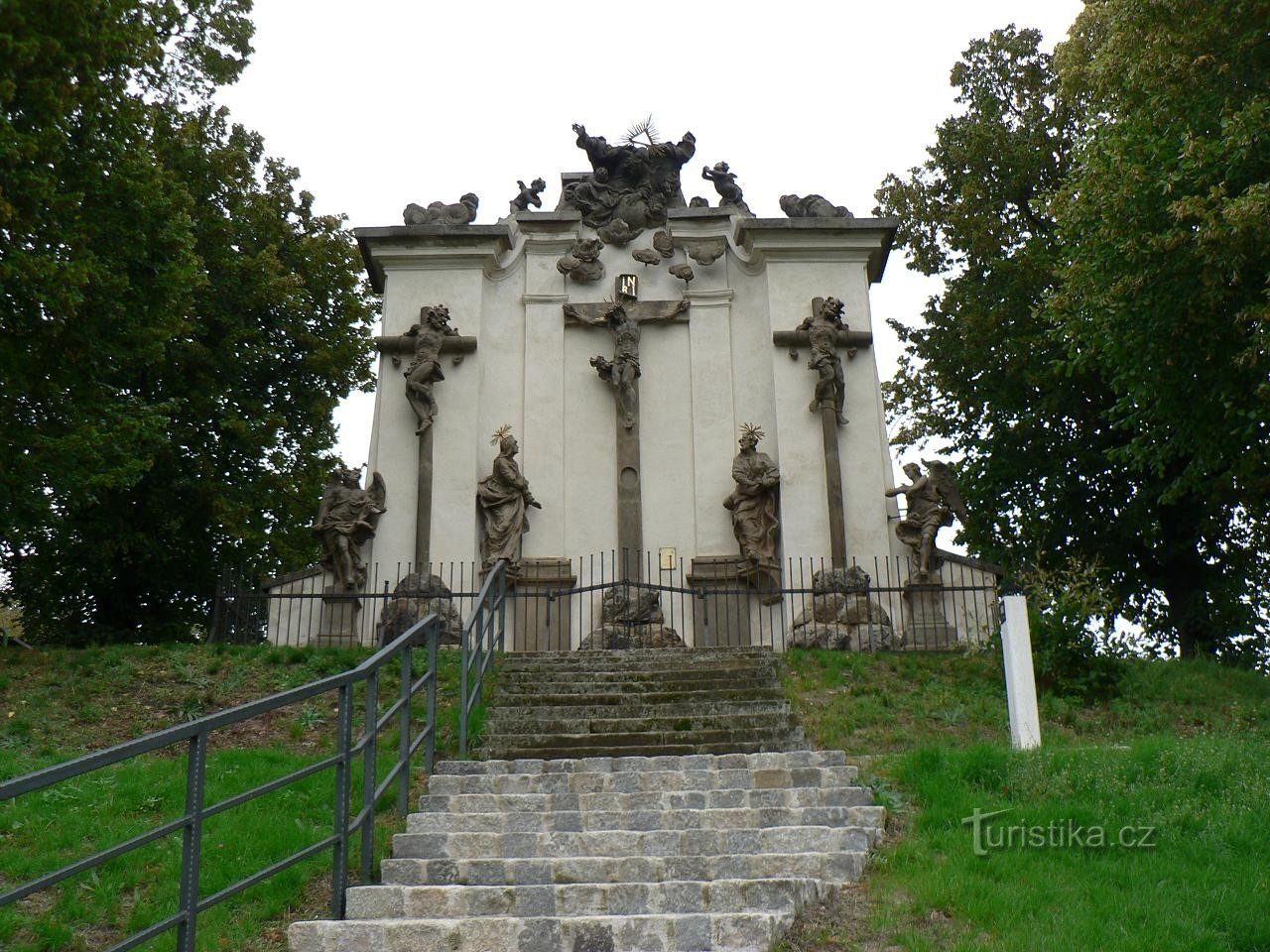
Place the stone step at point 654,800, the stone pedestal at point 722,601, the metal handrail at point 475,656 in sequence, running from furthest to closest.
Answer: the stone pedestal at point 722,601 < the metal handrail at point 475,656 < the stone step at point 654,800

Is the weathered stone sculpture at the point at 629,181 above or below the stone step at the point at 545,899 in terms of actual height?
above

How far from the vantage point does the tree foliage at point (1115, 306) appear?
1278 cm

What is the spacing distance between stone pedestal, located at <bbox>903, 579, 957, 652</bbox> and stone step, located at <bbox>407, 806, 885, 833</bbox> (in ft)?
23.6

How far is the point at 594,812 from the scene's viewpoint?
7230 mm

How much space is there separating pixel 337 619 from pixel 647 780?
7.76 m

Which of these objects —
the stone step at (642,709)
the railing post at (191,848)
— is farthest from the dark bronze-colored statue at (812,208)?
the railing post at (191,848)

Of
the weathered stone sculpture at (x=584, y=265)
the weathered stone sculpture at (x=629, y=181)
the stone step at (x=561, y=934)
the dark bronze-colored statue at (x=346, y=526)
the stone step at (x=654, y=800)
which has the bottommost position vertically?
the stone step at (x=561, y=934)

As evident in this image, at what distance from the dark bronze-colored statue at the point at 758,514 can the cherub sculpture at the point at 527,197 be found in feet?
16.0

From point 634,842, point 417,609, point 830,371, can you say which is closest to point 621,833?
point 634,842

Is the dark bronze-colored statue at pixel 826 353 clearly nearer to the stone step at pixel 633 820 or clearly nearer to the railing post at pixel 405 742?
the stone step at pixel 633 820

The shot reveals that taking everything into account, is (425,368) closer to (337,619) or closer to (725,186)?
(337,619)

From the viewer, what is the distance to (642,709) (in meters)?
9.73

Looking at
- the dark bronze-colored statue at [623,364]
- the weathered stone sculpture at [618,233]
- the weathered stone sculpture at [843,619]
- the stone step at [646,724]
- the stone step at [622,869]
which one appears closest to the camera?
the stone step at [622,869]

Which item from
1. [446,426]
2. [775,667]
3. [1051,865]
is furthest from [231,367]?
[1051,865]
